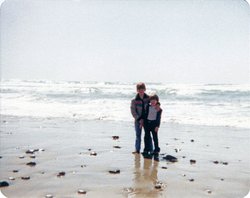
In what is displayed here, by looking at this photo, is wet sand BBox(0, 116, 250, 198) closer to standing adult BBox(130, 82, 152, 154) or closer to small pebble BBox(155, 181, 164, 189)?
small pebble BBox(155, 181, 164, 189)

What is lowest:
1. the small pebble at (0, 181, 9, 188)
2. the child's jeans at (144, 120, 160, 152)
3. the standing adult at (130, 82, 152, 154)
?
the small pebble at (0, 181, 9, 188)

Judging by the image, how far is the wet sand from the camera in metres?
5.17

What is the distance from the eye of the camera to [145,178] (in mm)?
5820

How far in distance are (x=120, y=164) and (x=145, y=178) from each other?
43.1 inches

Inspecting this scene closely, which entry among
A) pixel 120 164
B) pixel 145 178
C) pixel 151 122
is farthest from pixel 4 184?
pixel 151 122

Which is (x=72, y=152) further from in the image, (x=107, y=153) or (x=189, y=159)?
(x=189, y=159)

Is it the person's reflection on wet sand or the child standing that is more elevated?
the child standing

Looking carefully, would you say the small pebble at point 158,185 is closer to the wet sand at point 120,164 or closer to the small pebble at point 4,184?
the wet sand at point 120,164

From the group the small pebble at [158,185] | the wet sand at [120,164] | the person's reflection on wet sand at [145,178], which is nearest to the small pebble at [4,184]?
the wet sand at [120,164]

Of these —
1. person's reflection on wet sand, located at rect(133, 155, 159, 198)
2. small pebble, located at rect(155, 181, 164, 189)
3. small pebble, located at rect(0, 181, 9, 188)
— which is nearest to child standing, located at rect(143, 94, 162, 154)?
person's reflection on wet sand, located at rect(133, 155, 159, 198)

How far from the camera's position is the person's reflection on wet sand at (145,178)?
5.02 metres

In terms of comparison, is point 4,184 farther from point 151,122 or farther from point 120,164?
point 151,122

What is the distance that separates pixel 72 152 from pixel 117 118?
7052 millimetres

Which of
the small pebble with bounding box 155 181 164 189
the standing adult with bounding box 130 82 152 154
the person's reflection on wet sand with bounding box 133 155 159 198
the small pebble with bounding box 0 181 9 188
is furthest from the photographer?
the standing adult with bounding box 130 82 152 154
